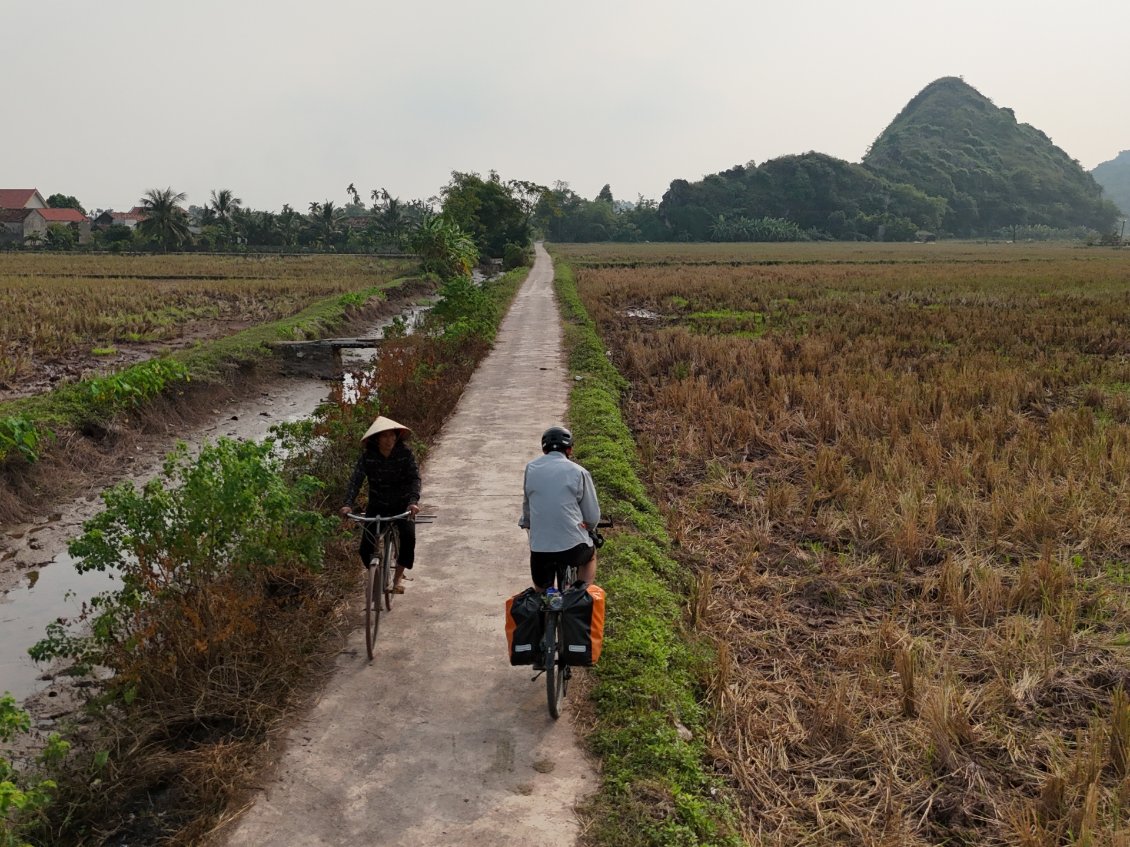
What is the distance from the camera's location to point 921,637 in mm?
5656

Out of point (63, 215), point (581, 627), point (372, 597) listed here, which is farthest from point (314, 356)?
point (63, 215)

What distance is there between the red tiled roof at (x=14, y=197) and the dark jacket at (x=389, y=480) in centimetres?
9173

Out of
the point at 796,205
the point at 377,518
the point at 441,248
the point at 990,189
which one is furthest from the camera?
the point at 990,189

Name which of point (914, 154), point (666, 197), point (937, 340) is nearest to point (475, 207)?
point (937, 340)

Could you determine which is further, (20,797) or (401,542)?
(401,542)

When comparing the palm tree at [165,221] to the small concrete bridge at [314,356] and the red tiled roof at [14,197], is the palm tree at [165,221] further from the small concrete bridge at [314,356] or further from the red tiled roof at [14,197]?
the small concrete bridge at [314,356]

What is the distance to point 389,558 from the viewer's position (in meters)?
5.59

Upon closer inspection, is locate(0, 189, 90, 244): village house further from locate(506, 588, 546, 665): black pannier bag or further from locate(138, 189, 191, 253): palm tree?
locate(506, 588, 546, 665): black pannier bag

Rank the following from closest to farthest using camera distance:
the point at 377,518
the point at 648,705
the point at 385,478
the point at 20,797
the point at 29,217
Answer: the point at 20,797
the point at 648,705
the point at 377,518
the point at 385,478
the point at 29,217

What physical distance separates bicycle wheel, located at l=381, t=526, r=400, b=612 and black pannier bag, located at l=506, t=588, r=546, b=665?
138cm

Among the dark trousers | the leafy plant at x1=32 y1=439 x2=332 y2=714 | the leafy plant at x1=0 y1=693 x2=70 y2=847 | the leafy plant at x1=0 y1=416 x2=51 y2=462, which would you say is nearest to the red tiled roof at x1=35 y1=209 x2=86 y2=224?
the leafy plant at x1=0 y1=416 x2=51 y2=462

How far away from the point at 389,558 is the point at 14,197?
95466 mm

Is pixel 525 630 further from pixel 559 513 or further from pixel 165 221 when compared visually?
pixel 165 221

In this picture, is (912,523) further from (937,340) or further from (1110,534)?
(937,340)
